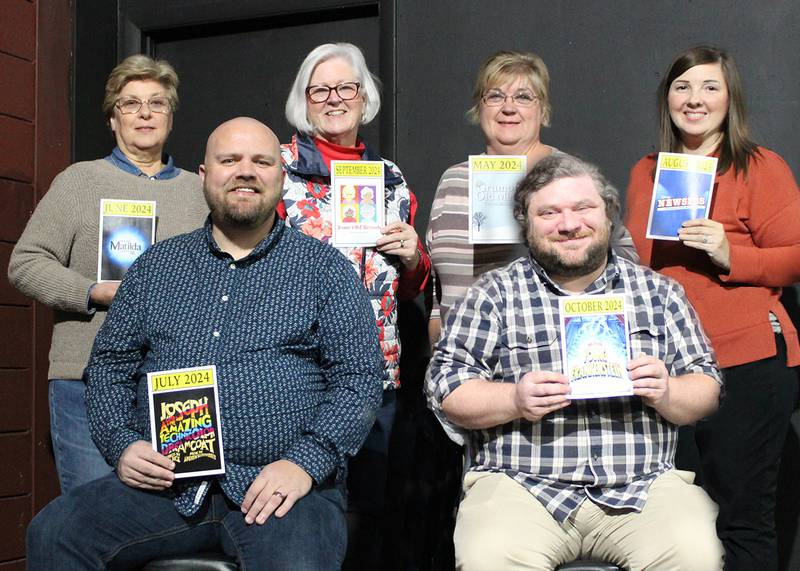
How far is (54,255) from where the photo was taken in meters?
3.33

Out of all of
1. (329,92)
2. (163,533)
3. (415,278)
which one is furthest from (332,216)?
(163,533)

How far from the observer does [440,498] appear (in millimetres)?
3561

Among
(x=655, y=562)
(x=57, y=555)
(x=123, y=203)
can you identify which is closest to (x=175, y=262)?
(x=123, y=203)

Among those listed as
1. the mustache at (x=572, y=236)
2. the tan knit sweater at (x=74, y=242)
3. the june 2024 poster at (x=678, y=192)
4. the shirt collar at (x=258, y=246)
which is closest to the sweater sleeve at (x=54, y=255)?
the tan knit sweater at (x=74, y=242)

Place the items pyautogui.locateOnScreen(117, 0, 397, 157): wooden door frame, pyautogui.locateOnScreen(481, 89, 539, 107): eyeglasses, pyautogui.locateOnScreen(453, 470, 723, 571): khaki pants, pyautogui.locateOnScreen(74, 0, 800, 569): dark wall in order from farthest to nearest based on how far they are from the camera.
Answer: pyautogui.locateOnScreen(117, 0, 397, 157): wooden door frame
pyautogui.locateOnScreen(74, 0, 800, 569): dark wall
pyautogui.locateOnScreen(481, 89, 539, 107): eyeglasses
pyautogui.locateOnScreen(453, 470, 723, 571): khaki pants

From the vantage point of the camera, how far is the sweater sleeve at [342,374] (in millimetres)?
2650

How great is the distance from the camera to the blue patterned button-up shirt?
2.66 m

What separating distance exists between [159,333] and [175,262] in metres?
0.23

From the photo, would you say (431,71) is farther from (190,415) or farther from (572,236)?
(190,415)

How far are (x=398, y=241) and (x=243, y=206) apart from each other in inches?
24.8

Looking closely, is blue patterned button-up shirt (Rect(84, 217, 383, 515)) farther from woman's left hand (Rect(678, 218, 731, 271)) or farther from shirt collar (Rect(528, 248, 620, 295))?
woman's left hand (Rect(678, 218, 731, 271))

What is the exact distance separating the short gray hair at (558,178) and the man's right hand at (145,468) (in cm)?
121

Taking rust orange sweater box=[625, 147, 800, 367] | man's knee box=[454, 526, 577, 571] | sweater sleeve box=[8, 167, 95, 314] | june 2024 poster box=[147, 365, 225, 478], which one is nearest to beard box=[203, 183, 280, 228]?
june 2024 poster box=[147, 365, 225, 478]

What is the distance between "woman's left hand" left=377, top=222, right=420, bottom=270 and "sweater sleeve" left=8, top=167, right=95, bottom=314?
98 cm
